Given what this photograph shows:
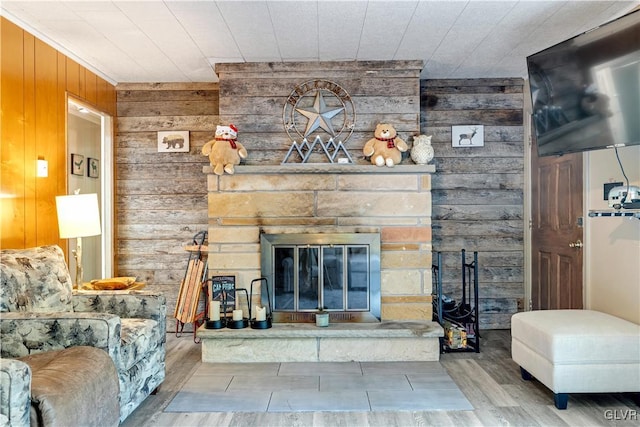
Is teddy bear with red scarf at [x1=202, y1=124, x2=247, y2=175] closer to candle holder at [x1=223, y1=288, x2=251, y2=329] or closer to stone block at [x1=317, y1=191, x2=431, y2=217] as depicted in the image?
stone block at [x1=317, y1=191, x2=431, y2=217]

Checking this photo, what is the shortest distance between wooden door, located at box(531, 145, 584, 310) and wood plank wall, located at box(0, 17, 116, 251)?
3.96m

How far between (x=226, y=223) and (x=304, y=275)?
761mm

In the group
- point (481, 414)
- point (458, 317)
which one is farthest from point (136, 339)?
point (458, 317)

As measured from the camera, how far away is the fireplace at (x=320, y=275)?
3.58 metres

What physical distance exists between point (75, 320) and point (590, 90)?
3.15m

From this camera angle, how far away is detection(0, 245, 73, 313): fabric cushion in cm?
240

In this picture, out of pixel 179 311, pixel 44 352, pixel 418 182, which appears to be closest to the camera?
pixel 44 352

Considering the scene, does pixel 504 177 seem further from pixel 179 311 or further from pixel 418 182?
pixel 179 311

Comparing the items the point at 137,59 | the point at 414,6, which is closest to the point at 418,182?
the point at 414,6

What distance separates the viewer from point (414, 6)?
274cm

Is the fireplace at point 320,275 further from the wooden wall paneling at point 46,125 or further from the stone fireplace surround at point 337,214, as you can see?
the wooden wall paneling at point 46,125

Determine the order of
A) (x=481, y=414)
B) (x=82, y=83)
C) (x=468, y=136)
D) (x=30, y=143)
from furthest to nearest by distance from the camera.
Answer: (x=468, y=136) → (x=82, y=83) → (x=30, y=143) → (x=481, y=414)

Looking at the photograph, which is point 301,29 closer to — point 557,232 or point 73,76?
point 73,76

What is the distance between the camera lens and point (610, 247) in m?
3.11
